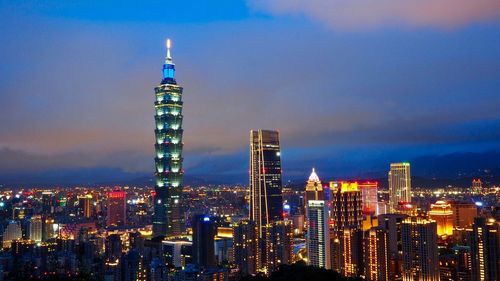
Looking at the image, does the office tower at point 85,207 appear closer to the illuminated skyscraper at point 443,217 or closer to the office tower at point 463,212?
the illuminated skyscraper at point 443,217

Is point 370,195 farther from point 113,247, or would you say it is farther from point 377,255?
point 113,247

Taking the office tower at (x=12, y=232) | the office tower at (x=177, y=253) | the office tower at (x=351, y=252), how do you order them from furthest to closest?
the office tower at (x=12, y=232) < the office tower at (x=177, y=253) < the office tower at (x=351, y=252)

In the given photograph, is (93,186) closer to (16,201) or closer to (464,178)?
(16,201)

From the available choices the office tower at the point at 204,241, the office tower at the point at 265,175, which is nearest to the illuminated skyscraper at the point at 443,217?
the office tower at the point at 265,175

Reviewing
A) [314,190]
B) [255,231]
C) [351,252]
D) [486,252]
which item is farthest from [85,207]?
[486,252]

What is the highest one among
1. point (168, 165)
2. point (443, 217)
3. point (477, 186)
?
point (168, 165)

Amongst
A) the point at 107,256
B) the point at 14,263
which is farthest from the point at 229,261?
the point at 14,263

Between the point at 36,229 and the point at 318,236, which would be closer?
the point at 318,236
